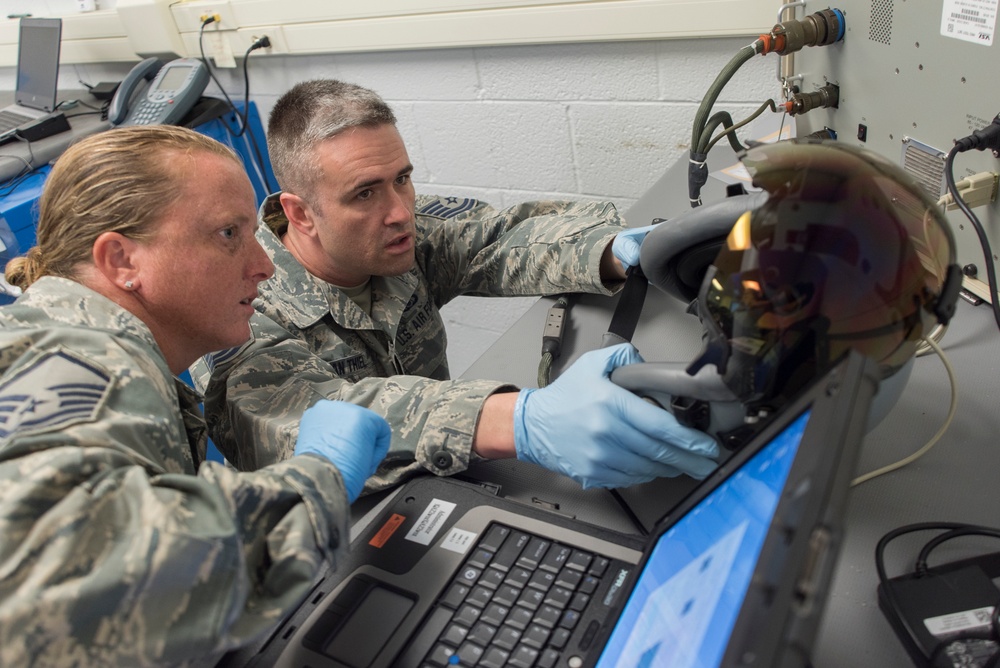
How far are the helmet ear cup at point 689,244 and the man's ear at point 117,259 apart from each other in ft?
1.78

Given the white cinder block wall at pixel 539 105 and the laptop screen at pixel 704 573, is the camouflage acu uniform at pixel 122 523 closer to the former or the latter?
the laptop screen at pixel 704 573

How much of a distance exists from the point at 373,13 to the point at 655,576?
1.57 metres

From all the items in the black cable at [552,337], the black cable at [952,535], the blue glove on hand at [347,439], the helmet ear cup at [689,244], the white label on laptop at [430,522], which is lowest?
the black cable at [552,337]

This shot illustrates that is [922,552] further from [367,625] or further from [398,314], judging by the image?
[398,314]

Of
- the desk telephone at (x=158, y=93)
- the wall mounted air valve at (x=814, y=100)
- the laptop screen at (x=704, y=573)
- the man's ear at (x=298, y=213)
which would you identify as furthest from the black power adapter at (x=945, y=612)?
the desk telephone at (x=158, y=93)

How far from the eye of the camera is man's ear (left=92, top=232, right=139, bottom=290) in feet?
2.33

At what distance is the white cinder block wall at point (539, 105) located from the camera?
1420mm

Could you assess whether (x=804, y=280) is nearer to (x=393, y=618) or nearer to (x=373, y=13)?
(x=393, y=618)

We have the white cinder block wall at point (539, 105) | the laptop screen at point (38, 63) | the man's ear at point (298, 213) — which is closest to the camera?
the man's ear at point (298, 213)

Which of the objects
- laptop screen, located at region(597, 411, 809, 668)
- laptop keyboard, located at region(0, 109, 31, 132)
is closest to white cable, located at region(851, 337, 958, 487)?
laptop screen, located at region(597, 411, 809, 668)

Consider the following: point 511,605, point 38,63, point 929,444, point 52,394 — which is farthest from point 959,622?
point 38,63

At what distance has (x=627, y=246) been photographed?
3.05 ft

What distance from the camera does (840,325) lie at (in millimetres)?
449

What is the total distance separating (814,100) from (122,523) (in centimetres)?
96
